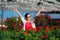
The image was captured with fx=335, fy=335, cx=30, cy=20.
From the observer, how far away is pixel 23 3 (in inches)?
679

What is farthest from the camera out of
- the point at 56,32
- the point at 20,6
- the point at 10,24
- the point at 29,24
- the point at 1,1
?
the point at 1,1

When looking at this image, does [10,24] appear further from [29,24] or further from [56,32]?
[56,32]

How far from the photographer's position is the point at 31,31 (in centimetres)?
619

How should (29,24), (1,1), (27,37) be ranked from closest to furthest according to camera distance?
(27,37) → (29,24) → (1,1)

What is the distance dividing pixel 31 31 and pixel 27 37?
1.72 feet

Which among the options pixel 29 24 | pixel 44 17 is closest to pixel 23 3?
pixel 44 17

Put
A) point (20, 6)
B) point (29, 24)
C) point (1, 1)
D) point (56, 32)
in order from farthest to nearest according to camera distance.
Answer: point (1, 1) < point (20, 6) < point (29, 24) < point (56, 32)

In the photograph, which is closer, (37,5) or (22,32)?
(22,32)

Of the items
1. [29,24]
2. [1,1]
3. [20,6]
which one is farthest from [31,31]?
[1,1]

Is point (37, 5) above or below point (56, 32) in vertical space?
below

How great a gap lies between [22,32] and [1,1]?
11.3 metres

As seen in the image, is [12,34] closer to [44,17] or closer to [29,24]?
[29,24]

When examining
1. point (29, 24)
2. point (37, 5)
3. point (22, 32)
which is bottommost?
point (37, 5)

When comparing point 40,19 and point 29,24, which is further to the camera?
point 40,19
